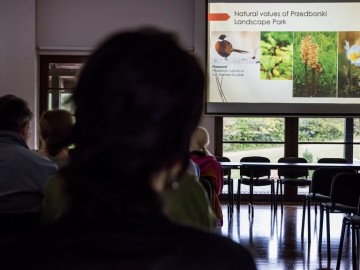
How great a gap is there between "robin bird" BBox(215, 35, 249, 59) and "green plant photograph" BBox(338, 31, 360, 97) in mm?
1475

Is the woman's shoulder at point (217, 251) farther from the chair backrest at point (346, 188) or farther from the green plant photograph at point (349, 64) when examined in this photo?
the green plant photograph at point (349, 64)

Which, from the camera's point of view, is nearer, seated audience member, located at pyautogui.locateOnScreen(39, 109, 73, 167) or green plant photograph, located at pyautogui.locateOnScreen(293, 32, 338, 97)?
seated audience member, located at pyautogui.locateOnScreen(39, 109, 73, 167)

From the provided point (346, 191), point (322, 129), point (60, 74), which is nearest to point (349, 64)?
Result: point (322, 129)

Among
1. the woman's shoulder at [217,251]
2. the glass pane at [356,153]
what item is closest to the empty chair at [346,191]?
the glass pane at [356,153]

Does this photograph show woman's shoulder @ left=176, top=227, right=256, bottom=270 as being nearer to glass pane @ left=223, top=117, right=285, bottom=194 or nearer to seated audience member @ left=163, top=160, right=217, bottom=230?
seated audience member @ left=163, top=160, right=217, bottom=230

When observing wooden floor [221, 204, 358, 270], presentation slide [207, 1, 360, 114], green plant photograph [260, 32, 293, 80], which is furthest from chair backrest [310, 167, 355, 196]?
green plant photograph [260, 32, 293, 80]

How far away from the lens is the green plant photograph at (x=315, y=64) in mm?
8047

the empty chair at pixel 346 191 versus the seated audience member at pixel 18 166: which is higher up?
the seated audience member at pixel 18 166

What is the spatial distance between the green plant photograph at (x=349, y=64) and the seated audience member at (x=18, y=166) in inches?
247

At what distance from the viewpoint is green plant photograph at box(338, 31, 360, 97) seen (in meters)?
8.02

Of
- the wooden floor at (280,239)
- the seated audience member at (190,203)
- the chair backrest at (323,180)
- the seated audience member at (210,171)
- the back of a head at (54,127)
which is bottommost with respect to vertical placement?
the wooden floor at (280,239)

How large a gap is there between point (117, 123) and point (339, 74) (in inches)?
308

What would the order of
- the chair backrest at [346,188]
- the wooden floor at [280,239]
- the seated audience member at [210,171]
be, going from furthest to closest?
the wooden floor at [280,239]
the chair backrest at [346,188]
the seated audience member at [210,171]

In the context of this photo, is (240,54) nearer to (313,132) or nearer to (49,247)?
(313,132)
